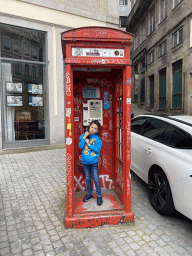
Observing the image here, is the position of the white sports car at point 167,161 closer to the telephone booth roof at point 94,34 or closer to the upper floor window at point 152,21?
the telephone booth roof at point 94,34

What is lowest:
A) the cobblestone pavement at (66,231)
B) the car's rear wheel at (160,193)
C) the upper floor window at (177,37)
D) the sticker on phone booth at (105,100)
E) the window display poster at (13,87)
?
the cobblestone pavement at (66,231)

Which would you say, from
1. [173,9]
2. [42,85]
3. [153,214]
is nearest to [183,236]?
[153,214]

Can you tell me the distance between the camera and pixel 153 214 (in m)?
3.26

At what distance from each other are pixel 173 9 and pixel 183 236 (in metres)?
16.6

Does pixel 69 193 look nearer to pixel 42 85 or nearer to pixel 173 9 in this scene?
pixel 42 85

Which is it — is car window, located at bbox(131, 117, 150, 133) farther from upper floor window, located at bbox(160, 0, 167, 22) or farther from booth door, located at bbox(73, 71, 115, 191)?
upper floor window, located at bbox(160, 0, 167, 22)

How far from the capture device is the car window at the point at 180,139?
299 cm

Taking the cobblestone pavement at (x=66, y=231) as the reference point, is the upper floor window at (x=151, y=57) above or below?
above

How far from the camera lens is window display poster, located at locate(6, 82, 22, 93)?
7123 mm

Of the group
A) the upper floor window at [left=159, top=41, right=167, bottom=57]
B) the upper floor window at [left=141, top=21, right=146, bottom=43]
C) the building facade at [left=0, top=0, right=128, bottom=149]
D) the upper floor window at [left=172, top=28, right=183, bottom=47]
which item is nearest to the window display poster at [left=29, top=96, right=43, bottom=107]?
the building facade at [left=0, top=0, right=128, bottom=149]

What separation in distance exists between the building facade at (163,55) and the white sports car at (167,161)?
10.7 m

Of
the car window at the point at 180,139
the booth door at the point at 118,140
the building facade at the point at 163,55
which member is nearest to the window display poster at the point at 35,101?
the booth door at the point at 118,140

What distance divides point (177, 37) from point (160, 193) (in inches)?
574

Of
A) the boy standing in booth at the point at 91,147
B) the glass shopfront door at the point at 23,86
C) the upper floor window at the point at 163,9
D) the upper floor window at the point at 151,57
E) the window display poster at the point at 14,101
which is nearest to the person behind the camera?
the boy standing in booth at the point at 91,147
